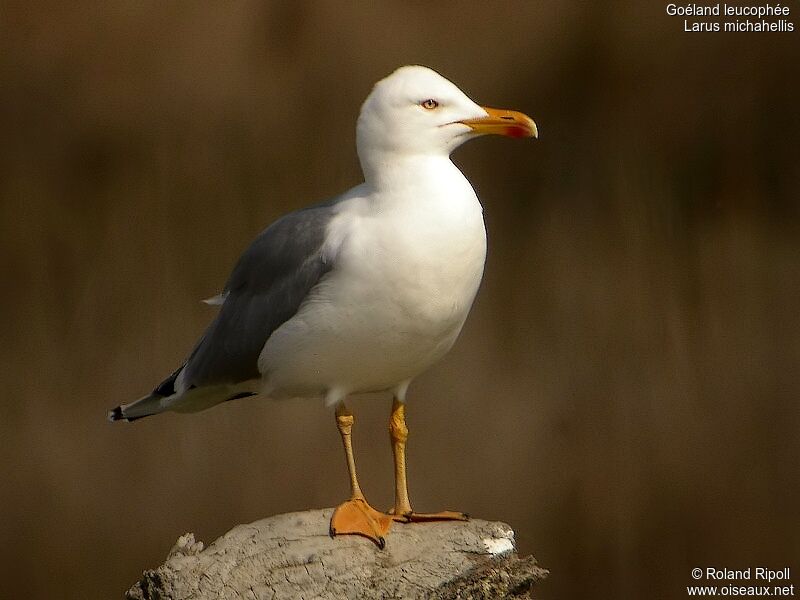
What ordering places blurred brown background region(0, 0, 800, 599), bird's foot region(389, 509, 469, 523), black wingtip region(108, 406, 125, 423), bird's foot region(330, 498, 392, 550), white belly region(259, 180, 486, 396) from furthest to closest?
blurred brown background region(0, 0, 800, 599) < black wingtip region(108, 406, 125, 423) < bird's foot region(389, 509, 469, 523) < bird's foot region(330, 498, 392, 550) < white belly region(259, 180, 486, 396)

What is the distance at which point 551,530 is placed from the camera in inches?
237

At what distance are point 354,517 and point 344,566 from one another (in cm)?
19

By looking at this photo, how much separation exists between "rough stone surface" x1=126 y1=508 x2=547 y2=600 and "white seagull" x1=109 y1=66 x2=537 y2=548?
2.8 inches

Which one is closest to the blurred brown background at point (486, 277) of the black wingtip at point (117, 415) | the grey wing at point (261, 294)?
the black wingtip at point (117, 415)

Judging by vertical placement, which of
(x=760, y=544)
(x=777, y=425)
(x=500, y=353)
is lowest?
(x=760, y=544)

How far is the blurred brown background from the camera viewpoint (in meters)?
5.77

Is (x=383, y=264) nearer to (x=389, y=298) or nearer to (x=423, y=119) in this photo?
(x=389, y=298)

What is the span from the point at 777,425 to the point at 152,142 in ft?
7.87

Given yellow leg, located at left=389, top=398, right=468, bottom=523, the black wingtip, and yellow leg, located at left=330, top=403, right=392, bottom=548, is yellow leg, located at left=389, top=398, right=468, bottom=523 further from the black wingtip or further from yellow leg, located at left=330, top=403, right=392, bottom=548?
the black wingtip

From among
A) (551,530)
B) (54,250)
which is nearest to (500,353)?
(551,530)

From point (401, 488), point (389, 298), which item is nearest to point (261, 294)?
point (389, 298)

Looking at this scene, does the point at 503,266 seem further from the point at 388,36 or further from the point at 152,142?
the point at 152,142

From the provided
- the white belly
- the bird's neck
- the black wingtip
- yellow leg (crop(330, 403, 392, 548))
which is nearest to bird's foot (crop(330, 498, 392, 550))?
yellow leg (crop(330, 403, 392, 548))

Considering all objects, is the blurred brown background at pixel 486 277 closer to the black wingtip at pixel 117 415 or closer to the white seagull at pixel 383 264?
the black wingtip at pixel 117 415
